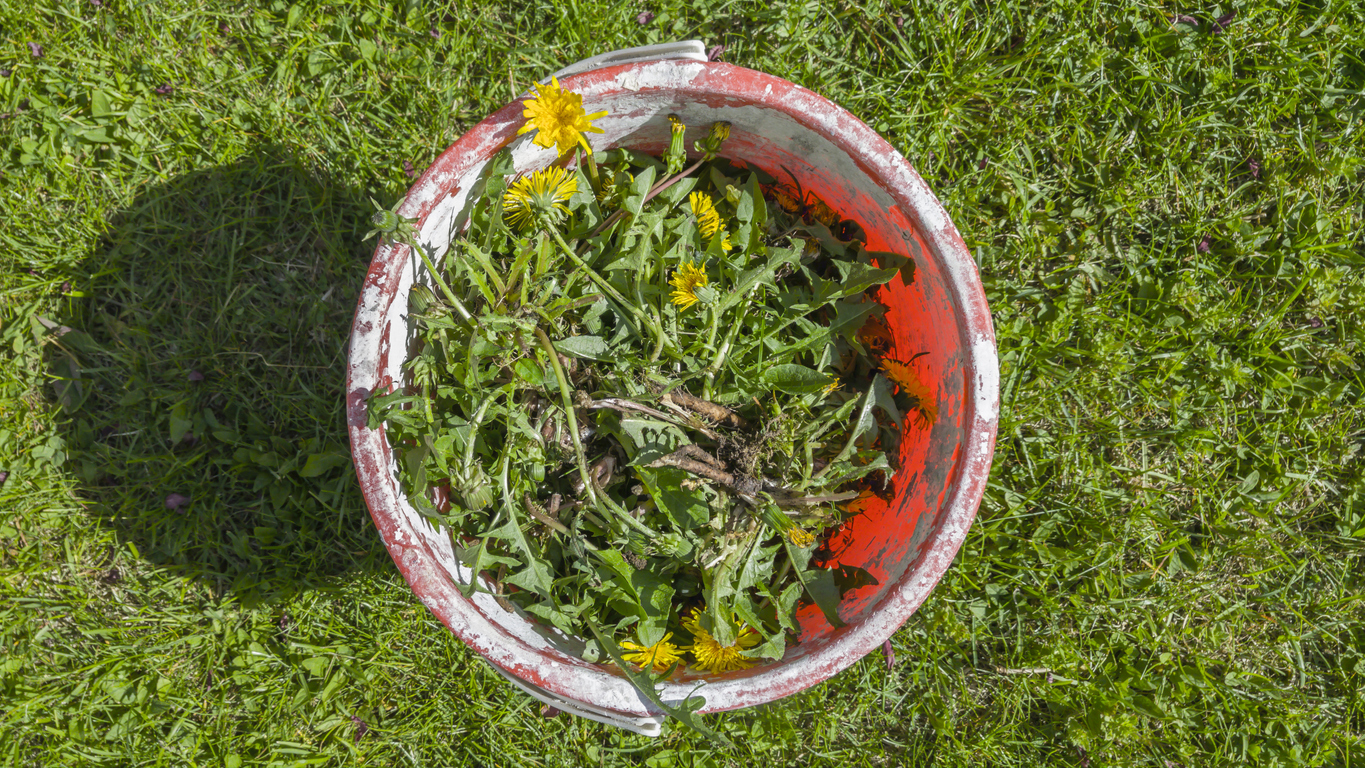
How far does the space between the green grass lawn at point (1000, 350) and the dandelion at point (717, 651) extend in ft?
2.71

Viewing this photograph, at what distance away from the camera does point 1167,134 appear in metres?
2.29

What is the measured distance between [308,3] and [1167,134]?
250cm

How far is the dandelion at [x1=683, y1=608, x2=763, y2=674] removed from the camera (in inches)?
58.5

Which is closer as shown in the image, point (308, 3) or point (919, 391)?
point (919, 391)

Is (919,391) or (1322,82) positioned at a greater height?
(1322,82)

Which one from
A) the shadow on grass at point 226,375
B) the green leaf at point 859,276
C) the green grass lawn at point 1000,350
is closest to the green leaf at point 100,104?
the green grass lawn at point 1000,350

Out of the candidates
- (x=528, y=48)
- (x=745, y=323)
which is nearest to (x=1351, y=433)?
(x=745, y=323)

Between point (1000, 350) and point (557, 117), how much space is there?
1492 mm

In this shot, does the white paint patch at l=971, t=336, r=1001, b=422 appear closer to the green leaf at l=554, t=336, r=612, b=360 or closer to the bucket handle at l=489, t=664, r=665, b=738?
the green leaf at l=554, t=336, r=612, b=360

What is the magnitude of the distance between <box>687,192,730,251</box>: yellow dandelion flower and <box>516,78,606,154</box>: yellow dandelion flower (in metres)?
0.28

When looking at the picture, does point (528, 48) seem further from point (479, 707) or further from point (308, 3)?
point (479, 707)

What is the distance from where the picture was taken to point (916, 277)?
1.56 meters

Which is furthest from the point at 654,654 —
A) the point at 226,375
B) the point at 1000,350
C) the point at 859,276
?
the point at 226,375

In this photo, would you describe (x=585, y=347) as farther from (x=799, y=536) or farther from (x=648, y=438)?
(x=799, y=536)
